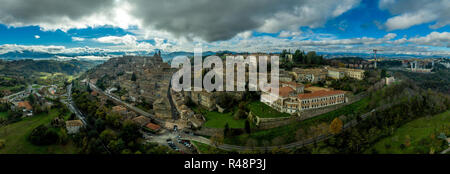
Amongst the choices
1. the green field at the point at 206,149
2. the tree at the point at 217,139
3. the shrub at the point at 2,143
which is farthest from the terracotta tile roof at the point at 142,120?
the shrub at the point at 2,143

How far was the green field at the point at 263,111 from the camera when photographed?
2775 centimetres

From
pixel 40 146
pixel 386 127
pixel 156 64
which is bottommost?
pixel 40 146

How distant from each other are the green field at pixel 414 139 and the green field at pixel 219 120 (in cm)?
1618

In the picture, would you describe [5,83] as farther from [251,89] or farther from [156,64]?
[251,89]

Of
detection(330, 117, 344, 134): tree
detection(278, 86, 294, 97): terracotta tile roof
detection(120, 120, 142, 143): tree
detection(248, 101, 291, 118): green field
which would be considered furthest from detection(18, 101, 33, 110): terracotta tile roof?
detection(330, 117, 344, 134): tree

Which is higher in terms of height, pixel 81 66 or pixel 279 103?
pixel 81 66

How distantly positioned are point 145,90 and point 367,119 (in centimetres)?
4210

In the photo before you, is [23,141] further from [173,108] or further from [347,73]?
[347,73]

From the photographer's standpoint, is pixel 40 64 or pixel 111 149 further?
pixel 40 64

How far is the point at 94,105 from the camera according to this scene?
3991 centimetres

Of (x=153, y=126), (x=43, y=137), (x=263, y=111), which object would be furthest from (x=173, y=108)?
(x=43, y=137)

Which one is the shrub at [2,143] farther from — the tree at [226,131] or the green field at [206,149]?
the tree at [226,131]

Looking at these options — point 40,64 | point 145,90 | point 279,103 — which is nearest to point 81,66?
point 40,64

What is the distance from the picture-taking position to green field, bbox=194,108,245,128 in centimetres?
2792
